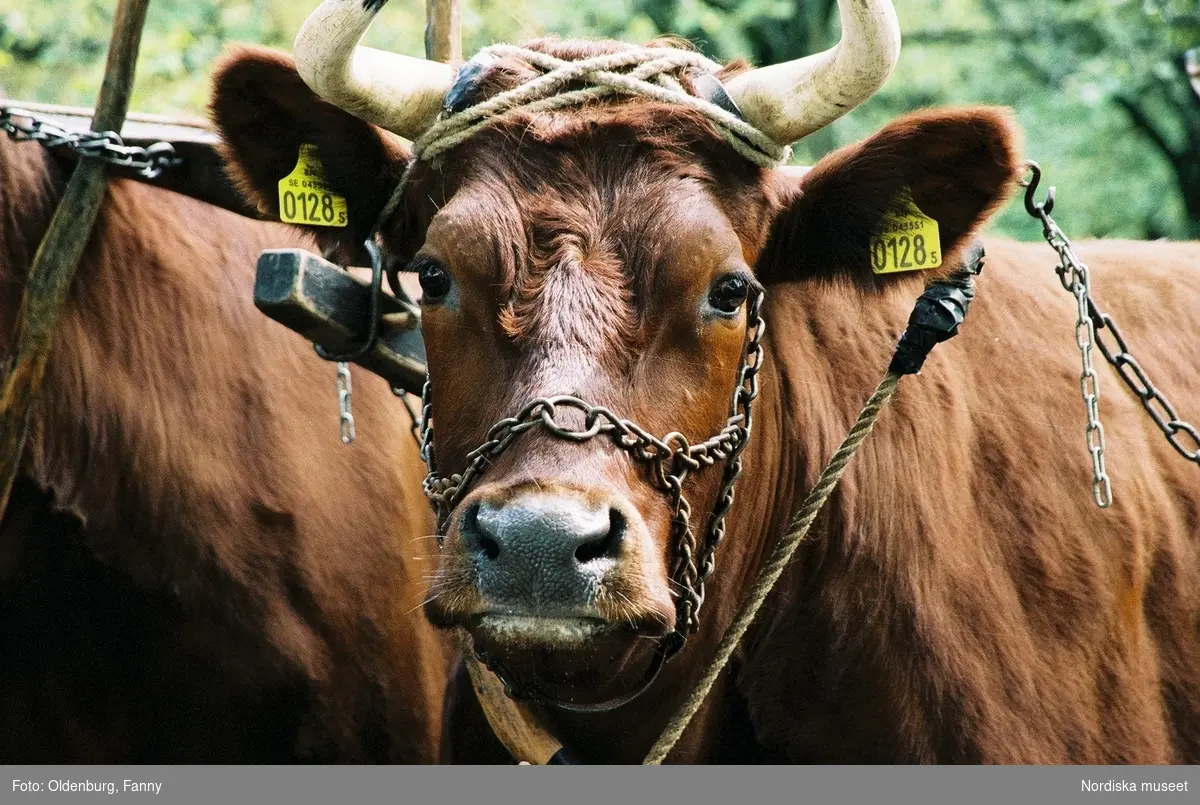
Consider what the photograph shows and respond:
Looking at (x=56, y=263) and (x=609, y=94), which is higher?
(x=609, y=94)

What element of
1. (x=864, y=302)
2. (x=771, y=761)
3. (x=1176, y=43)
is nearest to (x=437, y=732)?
(x=771, y=761)

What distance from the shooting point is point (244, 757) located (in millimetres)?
4379

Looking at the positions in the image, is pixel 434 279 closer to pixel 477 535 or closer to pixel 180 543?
pixel 477 535

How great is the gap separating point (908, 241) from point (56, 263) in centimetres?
243

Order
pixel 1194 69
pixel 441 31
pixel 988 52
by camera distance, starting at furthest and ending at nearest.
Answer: pixel 988 52 → pixel 1194 69 → pixel 441 31

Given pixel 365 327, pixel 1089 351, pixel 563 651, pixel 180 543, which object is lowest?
pixel 180 543

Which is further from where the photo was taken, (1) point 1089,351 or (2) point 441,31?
(2) point 441,31

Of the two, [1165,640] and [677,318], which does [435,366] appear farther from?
[1165,640]

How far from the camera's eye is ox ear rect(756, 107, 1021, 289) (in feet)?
10.8

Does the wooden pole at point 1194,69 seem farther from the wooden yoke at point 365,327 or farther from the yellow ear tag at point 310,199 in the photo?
the yellow ear tag at point 310,199

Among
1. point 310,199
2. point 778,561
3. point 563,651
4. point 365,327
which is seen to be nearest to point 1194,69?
point 778,561

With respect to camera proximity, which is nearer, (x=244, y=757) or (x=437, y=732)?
(x=244, y=757)

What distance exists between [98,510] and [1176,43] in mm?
9811

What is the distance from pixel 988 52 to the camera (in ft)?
41.1
